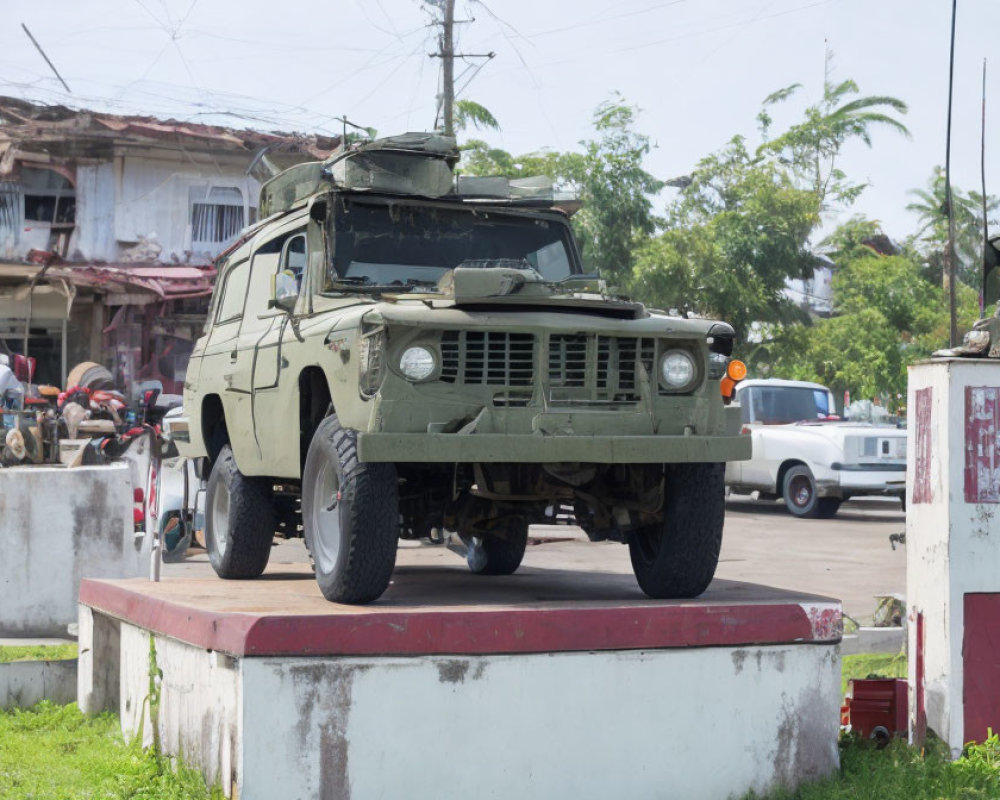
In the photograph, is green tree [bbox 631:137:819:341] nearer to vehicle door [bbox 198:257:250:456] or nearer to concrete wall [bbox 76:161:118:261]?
concrete wall [bbox 76:161:118:261]

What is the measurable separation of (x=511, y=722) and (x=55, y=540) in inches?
201

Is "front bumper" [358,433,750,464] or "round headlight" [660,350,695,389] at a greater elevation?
"round headlight" [660,350,695,389]

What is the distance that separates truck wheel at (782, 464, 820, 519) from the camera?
17.2 metres

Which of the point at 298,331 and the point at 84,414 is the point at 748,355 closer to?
the point at 84,414

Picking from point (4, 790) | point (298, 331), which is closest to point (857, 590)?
point (298, 331)

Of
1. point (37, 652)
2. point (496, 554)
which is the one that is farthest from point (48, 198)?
point (496, 554)

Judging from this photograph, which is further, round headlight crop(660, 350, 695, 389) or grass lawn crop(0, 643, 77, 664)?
grass lawn crop(0, 643, 77, 664)

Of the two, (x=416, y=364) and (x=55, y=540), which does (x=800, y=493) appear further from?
(x=416, y=364)

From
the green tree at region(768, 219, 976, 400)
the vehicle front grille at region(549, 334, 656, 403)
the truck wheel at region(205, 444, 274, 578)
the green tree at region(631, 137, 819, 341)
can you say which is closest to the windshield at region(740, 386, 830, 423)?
the green tree at region(631, 137, 819, 341)

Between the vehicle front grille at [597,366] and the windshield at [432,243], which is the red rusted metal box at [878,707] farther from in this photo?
the windshield at [432,243]

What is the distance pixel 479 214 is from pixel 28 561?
418cm

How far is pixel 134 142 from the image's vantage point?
86.6 ft

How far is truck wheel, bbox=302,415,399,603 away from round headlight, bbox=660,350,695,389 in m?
1.22

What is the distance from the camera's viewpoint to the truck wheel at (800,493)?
1717cm
